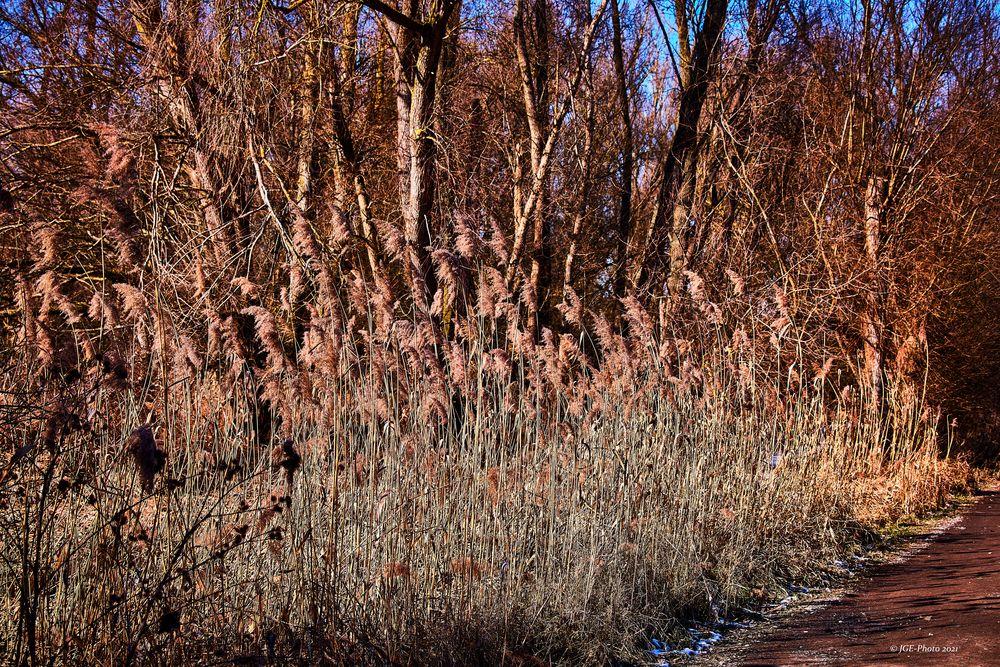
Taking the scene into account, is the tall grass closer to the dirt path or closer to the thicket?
the thicket

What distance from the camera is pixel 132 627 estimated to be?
10.5ft

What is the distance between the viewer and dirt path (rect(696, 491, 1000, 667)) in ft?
14.0

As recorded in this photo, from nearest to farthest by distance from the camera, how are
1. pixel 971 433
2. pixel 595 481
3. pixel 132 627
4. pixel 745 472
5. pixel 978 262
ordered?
pixel 132 627
pixel 595 481
pixel 745 472
pixel 978 262
pixel 971 433

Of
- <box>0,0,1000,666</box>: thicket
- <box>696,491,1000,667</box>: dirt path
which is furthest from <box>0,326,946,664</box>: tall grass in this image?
<box>696,491,1000,667</box>: dirt path

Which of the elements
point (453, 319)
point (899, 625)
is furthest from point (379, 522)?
point (899, 625)

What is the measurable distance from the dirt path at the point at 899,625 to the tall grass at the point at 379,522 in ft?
1.47

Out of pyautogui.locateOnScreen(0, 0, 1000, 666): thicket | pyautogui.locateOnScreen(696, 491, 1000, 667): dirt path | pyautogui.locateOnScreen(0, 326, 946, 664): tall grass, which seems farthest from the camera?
pyautogui.locateOnScreen(696, 491, 1000, 667): dirt path

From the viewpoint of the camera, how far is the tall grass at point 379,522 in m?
3.23

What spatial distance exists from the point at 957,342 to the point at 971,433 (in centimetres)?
280

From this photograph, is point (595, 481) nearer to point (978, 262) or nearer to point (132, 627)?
point (132, 627)

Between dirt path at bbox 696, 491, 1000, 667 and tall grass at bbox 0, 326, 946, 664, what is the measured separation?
448 mm

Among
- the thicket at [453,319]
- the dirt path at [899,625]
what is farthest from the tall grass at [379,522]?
the dirt path at [899,625]

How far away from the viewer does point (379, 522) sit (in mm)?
4152

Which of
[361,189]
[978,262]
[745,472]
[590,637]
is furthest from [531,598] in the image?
[978,262]
